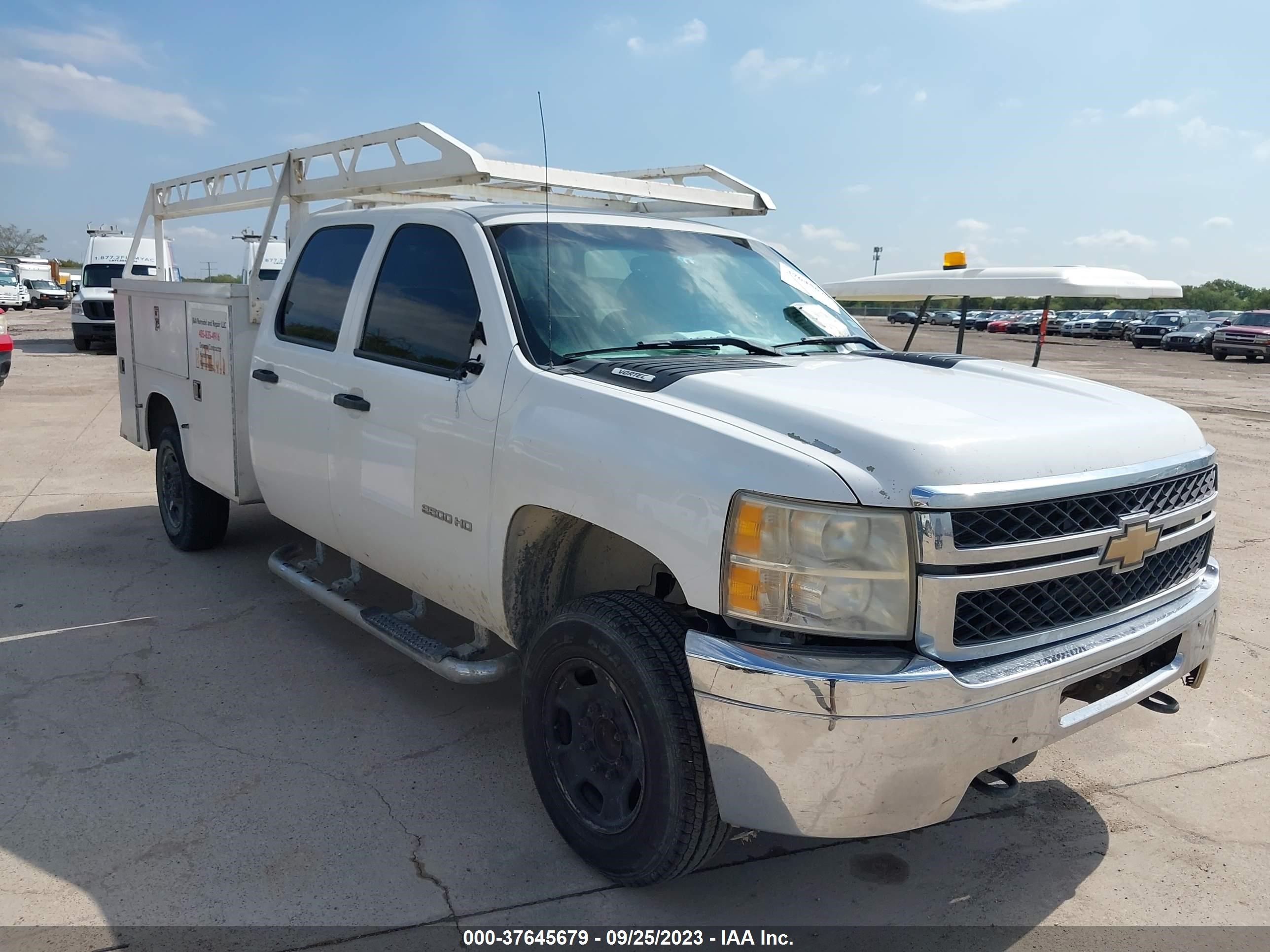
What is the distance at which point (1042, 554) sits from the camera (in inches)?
98.5

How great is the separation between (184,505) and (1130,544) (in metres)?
5.22

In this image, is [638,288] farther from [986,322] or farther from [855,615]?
[986,322]

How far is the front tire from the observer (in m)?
2.59

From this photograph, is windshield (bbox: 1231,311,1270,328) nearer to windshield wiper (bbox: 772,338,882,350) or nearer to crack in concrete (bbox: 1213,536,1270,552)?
crack in concrete (bbox: 1213,536,1270,552)

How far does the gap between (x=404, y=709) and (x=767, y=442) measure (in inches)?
90.8

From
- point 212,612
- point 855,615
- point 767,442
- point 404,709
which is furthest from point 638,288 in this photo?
point 212,612

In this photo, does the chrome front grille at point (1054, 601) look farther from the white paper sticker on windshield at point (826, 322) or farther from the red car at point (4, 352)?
the red car at point (4, 352)

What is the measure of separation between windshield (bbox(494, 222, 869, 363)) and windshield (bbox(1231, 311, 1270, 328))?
3321 cm

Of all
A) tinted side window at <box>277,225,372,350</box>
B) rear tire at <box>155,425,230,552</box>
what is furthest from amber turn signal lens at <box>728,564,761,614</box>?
rear tire at <box>155,425,230,552</box>

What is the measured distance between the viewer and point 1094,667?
265 centimetres

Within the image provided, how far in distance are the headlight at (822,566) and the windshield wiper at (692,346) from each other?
1092mm

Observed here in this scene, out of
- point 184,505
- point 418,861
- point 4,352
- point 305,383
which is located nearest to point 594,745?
point 418,861

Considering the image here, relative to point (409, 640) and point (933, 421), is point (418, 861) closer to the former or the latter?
point (409, 640)

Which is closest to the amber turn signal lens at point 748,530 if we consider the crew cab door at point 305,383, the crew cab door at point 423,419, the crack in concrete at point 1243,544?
the crew cab door at point 423,419
